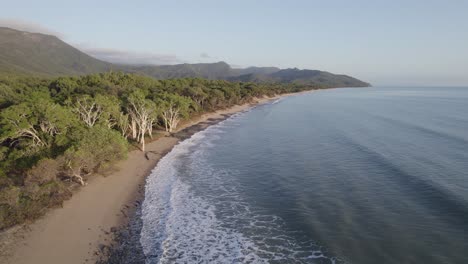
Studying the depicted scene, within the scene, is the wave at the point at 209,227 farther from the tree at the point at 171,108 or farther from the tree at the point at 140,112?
the tree at the point at 171,108

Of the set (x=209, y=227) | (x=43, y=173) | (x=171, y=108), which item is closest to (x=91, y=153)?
(x=43, y=173)

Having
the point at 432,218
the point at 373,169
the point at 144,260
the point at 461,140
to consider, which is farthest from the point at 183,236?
the point at 461,140

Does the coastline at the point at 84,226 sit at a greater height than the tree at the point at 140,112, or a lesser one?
lesser

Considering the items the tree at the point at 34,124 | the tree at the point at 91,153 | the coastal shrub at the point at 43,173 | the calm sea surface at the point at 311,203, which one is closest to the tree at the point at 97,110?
the tree at the point at 34,124

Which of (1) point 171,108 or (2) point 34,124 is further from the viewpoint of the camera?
(1) point 171,108

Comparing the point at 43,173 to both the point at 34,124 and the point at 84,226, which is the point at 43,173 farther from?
the point at 34,124
